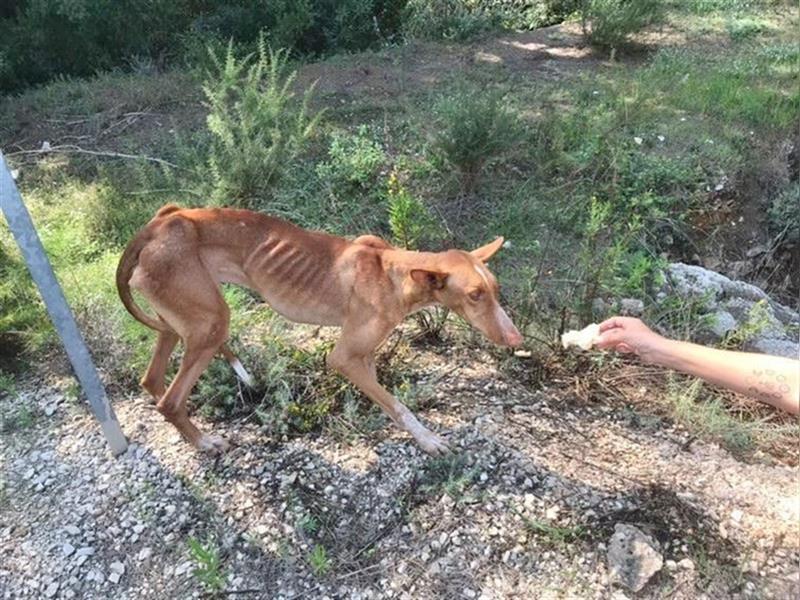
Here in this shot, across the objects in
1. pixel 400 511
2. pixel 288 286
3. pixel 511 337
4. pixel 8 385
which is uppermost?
pixel 288 286

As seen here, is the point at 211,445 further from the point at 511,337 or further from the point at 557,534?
the point at 557,534

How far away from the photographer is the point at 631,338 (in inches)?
122

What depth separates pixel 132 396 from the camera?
4.25 metres

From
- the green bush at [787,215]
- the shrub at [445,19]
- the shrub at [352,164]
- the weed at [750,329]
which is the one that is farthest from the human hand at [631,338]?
the shrub at [445,19]

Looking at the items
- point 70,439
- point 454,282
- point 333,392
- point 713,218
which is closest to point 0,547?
point 70,439

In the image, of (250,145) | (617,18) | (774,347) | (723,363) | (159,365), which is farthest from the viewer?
(617,18)

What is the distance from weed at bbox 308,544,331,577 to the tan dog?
79 centimetres

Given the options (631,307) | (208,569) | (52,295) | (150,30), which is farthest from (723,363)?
(150,30)

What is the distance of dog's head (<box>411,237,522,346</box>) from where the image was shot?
3336mm

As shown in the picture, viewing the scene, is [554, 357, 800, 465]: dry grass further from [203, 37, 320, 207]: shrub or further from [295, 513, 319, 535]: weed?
[203, 37, 320, 207]: shrub

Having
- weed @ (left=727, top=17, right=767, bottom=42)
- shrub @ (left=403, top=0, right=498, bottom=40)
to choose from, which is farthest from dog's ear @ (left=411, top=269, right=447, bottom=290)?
shrub @ (left=403, top=0, right=498, bottom=40)

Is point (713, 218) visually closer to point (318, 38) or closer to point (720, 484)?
point (720, 484)

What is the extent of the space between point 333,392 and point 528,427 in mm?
1132

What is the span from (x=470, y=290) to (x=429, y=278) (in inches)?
8.2
